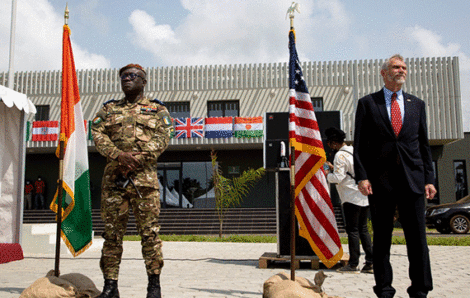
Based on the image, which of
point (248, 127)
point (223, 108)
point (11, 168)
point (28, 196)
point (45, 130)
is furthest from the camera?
point (28, 196)

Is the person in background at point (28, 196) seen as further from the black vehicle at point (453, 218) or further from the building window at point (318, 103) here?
the black vehicle at point (453, 218)

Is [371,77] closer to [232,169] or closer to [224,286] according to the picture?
[232,169]

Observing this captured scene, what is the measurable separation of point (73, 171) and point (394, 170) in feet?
10.1

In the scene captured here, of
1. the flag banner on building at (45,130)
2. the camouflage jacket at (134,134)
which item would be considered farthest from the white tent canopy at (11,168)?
the flag banner on building at (45,130)

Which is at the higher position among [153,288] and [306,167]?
[306,167]

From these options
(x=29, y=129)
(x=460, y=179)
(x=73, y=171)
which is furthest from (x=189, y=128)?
(x=73, y=171)

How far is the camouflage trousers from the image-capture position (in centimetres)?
350

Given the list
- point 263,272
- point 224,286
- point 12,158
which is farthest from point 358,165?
point 12,158

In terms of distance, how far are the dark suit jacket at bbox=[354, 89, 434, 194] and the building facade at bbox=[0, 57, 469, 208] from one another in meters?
17.7

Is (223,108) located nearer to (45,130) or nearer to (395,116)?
(45,130)

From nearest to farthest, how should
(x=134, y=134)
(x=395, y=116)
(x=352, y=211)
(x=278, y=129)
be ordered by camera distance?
(x=395, y=116) → (x=134, y=134) → (x=352, y=211) → (x=278, y=129)

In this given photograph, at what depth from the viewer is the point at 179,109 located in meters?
22.9

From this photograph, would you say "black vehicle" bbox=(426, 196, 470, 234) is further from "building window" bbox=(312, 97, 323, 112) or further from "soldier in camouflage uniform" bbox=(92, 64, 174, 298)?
"soldier in camouflage uniform" bbox=(92, 64, 174, 298)

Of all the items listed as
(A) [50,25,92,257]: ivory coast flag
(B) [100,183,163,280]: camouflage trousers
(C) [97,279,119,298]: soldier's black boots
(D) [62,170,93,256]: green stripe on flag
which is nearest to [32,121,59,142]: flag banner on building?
(A) [50,25,92,257]: ivory coast flag
